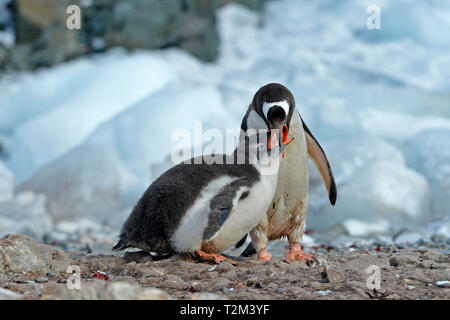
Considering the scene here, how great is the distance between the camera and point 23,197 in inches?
313

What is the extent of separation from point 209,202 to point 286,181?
546mm

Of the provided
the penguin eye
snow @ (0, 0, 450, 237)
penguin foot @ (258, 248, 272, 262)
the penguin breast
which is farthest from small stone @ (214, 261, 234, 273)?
snow @ (0, 0, 450, 237)

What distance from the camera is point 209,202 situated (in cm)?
338

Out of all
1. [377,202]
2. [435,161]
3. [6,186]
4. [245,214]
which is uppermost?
[245,214]

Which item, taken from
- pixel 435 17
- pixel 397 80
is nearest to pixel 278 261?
pixel 397 80

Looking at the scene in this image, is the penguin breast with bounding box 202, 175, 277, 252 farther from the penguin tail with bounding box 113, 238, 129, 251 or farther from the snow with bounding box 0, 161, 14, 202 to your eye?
the snow with bounding box 0, 161, 14, 202

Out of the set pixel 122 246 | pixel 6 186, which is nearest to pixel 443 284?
pixel 122 246

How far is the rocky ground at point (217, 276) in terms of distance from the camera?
8.68 feet

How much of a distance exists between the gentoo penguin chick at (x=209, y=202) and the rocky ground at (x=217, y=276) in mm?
123

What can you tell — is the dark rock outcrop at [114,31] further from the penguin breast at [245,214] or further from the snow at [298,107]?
the penguin breast at [245,214]

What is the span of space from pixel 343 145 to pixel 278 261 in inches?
179

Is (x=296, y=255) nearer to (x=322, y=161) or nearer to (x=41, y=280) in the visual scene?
(x=322, y=161)

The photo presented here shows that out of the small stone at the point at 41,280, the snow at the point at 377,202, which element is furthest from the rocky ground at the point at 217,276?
the snow at the point at 377,202

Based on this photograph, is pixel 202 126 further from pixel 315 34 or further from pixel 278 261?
pixel 315 34
